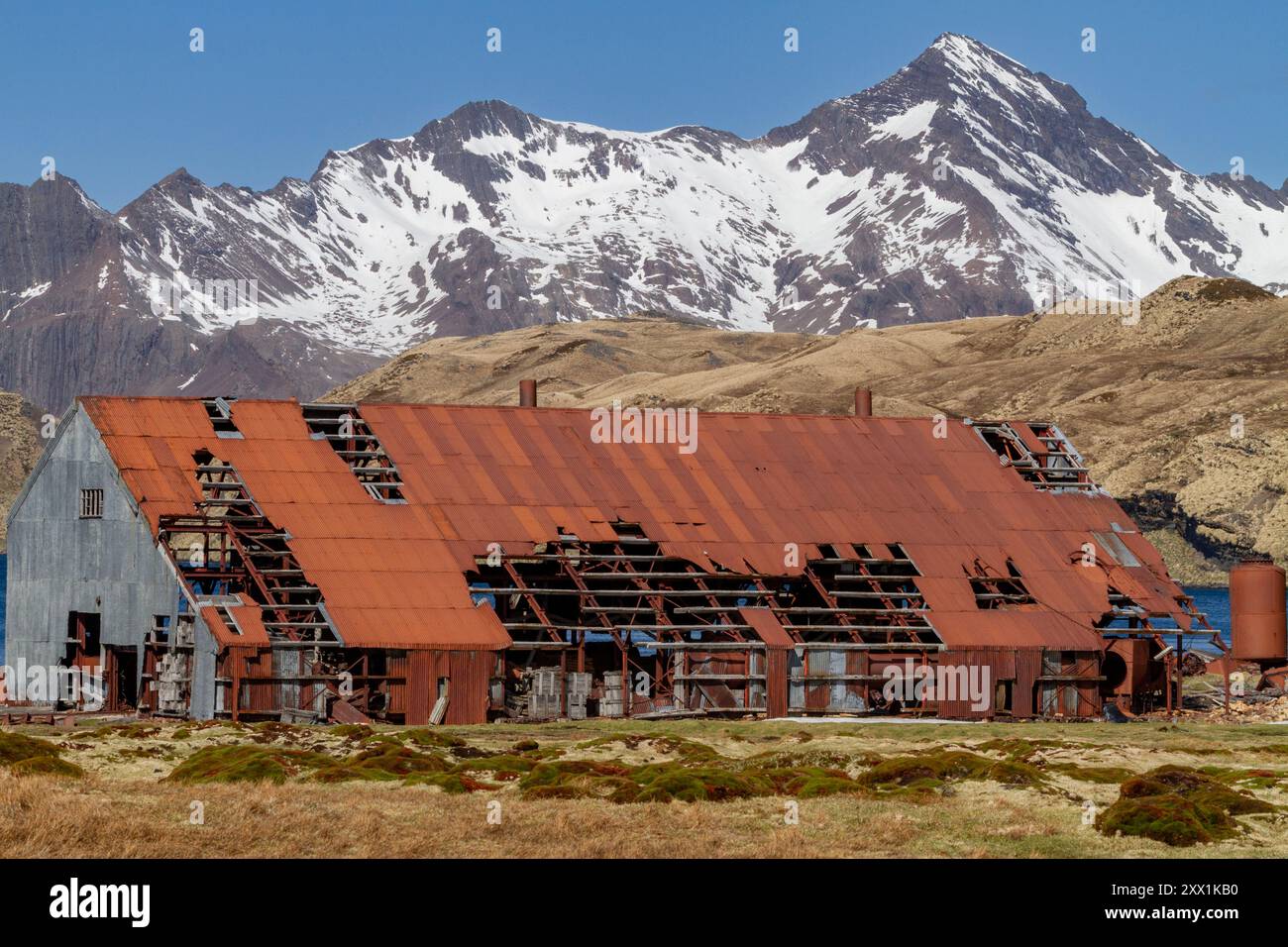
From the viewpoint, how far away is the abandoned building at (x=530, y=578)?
210 ft

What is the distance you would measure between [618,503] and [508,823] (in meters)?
34.2

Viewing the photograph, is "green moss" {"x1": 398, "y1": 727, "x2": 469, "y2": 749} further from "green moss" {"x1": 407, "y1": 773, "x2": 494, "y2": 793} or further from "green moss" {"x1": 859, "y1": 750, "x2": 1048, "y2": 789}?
"green moss" {"x1": 859, "y1": 750, "x2": 1048, "y2": 789}

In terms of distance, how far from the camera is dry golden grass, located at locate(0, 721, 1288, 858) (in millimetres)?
34875

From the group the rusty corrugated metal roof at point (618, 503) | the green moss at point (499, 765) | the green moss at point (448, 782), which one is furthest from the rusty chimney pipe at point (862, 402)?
the green moss at point (448, 782)

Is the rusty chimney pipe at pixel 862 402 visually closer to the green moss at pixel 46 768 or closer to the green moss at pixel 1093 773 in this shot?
the green moss at pixel 1093 773

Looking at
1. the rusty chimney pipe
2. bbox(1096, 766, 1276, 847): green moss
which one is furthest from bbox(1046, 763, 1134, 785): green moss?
the rusty chimney pipe

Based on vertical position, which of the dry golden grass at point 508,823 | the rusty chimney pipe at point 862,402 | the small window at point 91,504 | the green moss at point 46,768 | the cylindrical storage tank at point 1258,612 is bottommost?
the dry golden grass at point 508,823

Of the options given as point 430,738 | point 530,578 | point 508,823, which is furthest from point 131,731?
point 508,823

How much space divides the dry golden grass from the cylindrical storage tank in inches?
1128

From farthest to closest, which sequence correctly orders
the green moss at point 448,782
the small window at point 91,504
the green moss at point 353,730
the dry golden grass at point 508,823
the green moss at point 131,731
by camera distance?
the small window at point 91,504 → the green moss at point 353,730 → the green moss at point 131,731 → the green moss at point 448,782 → the dry golden grass at point 508,823

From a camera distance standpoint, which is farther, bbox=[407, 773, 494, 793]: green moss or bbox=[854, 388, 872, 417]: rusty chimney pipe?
bbox=[854, 388, 872, 417]: rusty chimney pipe

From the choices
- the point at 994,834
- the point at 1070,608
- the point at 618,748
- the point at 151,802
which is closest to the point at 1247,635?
the point at 1070,608

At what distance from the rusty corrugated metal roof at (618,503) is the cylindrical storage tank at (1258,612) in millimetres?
3334

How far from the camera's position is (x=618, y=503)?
72.1 metres
